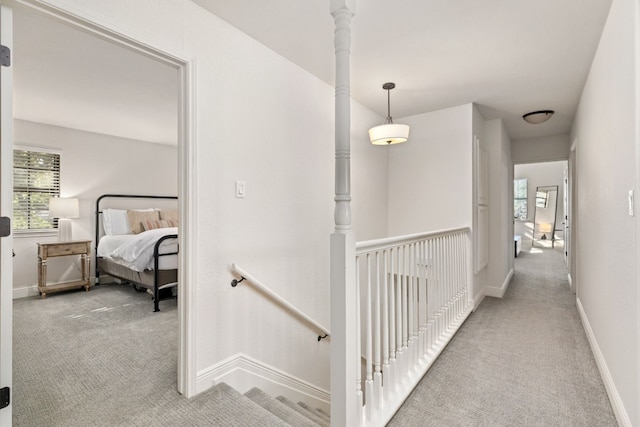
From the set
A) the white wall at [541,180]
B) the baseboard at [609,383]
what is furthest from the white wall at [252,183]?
the white wall at [541,180]

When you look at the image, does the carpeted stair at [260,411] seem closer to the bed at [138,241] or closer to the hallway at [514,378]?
the hallway at [514,378]

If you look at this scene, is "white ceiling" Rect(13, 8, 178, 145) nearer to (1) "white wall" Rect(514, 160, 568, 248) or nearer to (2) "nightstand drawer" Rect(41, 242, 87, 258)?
(2) "nightstand drawer" Rect(41, 242, 87, 258)

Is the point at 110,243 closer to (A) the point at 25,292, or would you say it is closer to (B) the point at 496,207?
(A) the point at 25,292

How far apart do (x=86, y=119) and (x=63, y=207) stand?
1.23 m

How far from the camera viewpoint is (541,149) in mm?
4965

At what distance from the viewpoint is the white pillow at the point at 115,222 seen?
4.53 m

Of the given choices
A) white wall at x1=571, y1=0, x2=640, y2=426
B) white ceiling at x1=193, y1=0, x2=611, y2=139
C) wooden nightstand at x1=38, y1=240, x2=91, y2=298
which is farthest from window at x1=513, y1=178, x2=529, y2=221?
wooden nightstand at x1=38, y1=240, x2=91, y2=298

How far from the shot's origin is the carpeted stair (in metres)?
1.55

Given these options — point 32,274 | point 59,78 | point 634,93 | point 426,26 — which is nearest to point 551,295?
point 634,93

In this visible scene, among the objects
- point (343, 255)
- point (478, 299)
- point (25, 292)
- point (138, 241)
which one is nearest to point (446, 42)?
point (343, 255)

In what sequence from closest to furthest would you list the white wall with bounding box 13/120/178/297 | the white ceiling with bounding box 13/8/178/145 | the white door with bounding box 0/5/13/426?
1. the white door with bounding box 0/5/13/426
2. the white ceiling with bounding box 13/8/178/145
3. the white wall with bounding box 13/120/178/297

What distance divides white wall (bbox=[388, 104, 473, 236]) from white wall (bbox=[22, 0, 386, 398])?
135 cm

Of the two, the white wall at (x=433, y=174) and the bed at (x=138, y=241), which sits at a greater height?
the white wall at (x=433, y=174)

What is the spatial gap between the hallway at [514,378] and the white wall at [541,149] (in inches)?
106
